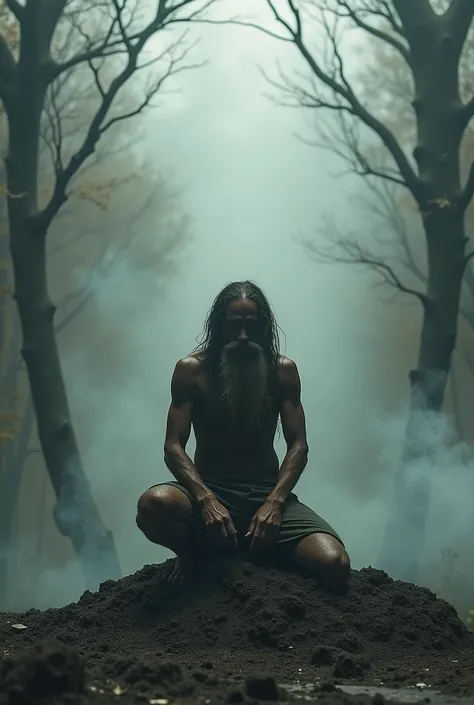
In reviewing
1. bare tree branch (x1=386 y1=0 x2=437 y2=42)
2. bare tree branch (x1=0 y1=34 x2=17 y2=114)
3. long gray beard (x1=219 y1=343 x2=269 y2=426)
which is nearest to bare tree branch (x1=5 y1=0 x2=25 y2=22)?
bare tree branch (x1=0 y1=34 x2=17 y2=114)

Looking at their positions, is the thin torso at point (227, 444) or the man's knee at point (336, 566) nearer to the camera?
the man's knee at point (336, 566)

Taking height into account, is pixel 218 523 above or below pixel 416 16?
below

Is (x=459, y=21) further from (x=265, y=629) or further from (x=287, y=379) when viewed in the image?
(x=265, y=629)

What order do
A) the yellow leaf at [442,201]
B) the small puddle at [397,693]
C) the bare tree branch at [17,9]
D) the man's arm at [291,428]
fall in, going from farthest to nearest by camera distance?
the bare tree branch at [17,9] < the yellow leaf at [442,201] < the man's arm at [291,428] < the small puddle at [397,693]

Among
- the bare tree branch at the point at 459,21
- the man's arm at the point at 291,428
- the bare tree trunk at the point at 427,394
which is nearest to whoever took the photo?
the man's arm at the point at 291,428

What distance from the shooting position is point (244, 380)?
5.35m

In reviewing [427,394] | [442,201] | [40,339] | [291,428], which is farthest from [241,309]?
[427,394]

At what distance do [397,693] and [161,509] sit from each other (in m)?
1.62

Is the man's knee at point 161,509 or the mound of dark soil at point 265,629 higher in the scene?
the man's knee at point 161,509

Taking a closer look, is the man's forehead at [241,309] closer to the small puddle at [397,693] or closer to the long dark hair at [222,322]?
the long dark hair at [222,322]

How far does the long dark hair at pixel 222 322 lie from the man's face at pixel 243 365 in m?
0.05

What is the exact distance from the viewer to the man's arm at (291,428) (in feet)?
17.4

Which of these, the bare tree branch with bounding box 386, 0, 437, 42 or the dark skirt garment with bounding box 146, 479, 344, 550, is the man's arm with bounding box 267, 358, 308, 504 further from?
the bare tree branch with bounding box 386, 0, 437, 42

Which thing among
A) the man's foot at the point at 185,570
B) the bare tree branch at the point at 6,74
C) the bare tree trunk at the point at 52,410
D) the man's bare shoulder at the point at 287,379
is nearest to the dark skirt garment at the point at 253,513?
the man's foot at the point at 185,570
